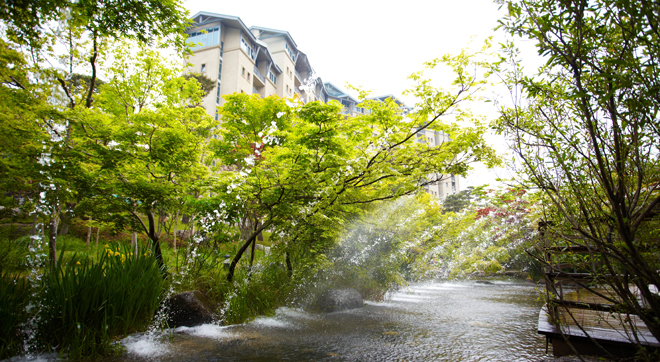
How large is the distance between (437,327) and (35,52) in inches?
333

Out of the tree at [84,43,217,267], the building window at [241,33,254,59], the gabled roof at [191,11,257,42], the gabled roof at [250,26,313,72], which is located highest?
the gabled roof at [250,26,313,72]

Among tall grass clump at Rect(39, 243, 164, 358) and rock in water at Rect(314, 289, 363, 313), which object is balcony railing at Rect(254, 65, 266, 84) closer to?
rock in water at Rect(314, 289, 363, 313)

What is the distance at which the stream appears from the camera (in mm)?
4164

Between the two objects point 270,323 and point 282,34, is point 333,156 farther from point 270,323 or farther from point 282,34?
point 282,34

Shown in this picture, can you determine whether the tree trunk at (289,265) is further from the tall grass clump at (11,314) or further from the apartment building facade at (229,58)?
the apartment building facade at (229,58)

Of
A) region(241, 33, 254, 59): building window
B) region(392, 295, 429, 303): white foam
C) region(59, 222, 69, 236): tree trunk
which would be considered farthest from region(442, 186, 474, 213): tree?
region(59, 222, 69, 236): tree trunk

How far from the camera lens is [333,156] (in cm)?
564

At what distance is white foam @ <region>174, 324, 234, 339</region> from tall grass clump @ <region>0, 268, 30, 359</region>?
1.95 m

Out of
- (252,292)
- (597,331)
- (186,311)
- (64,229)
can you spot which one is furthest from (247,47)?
(597,331)

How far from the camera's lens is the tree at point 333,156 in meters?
5.63

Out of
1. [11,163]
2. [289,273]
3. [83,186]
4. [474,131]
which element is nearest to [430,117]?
[474,131]

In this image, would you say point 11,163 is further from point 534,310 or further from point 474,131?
point 534,310

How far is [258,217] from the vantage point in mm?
7039

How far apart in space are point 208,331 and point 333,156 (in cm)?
357
